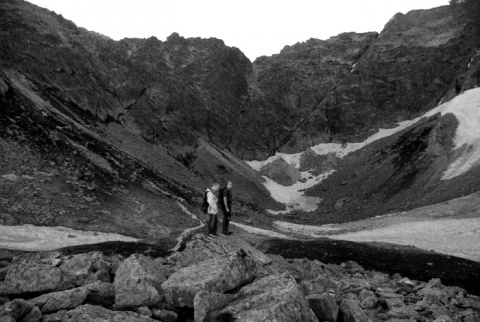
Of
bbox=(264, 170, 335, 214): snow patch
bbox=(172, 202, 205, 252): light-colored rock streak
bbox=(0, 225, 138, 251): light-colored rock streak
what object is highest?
bbox=(264, 170, 335, 214): snow patch

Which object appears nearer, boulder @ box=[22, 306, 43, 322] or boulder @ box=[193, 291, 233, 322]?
boulder @ box=[22, 306, 43, 322]

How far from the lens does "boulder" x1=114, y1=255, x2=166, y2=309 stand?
941 centimetres

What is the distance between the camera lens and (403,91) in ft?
387

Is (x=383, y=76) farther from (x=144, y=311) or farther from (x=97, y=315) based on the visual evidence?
(x=97, y=315)

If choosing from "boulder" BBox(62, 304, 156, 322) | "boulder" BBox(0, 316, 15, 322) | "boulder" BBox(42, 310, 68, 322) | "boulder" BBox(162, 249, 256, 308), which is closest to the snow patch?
"boulder" BBox(162, 249, 256, 308)

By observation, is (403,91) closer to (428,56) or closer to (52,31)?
(428,56)

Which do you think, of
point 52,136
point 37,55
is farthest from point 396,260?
point 37,55

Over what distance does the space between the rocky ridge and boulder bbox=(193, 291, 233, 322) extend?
0.07 ft

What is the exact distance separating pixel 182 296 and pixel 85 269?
371 centimetres

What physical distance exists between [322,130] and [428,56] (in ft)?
143

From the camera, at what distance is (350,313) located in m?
9.82

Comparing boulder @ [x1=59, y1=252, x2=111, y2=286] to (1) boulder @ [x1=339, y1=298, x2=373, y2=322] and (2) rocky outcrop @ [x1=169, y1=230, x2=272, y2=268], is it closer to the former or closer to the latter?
(2) rocky outcrop @ [x1=169, y1=230, x2=272, y2=268]

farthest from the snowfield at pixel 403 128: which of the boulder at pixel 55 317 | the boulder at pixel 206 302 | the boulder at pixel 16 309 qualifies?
the boulder at pixel 16 309

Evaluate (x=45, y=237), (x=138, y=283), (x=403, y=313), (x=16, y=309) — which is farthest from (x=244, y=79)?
(x=16, y=309)
